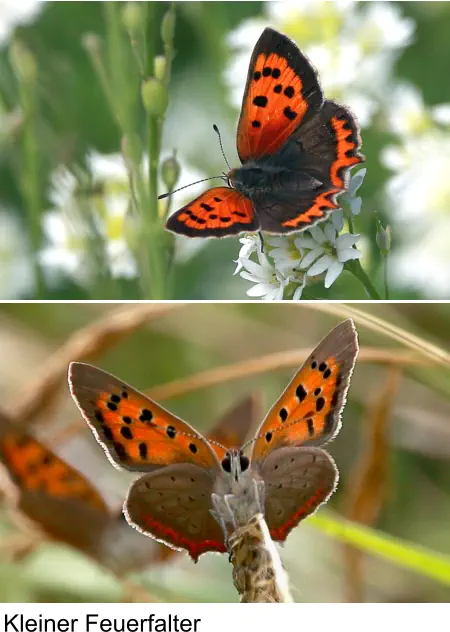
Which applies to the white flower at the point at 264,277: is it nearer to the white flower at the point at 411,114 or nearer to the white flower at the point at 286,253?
the white flower at the point at 286,253

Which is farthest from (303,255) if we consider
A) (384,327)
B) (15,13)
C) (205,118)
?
(15,13)

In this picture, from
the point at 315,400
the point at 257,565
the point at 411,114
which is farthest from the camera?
the point at 411,114

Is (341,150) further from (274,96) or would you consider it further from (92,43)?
(92,43)

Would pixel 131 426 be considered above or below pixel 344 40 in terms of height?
below

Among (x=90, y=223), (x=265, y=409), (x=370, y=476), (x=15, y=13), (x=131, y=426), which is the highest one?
(x=15, y=13)

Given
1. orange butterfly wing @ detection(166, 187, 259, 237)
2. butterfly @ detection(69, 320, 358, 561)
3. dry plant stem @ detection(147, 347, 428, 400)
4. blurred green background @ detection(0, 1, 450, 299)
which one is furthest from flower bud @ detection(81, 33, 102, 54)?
butterfly @ detection(69, 320, 358, 561)

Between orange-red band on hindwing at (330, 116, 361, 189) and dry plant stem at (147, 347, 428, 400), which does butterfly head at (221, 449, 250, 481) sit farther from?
orange-red band on hindwing at (330, 116, 361, 189)

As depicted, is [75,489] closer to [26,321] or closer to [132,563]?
[132,563]
